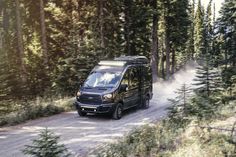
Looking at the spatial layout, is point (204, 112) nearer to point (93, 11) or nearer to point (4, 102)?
point (4, 102)

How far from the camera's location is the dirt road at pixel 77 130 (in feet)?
42.2

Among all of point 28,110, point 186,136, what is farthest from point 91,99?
point 186,136

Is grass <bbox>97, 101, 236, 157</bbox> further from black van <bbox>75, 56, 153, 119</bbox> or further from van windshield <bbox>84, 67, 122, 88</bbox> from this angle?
van windshield <bbox>84, 67, 122, 88</bbox>

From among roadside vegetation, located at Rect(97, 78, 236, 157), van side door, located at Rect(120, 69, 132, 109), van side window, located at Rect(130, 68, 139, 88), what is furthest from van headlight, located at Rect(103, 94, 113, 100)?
roadside vegetation, located at Rect(97, 78, 236, 157)

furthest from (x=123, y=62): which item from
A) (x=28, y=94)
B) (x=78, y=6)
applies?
(x=78, y=6)

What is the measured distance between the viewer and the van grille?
57.4ft

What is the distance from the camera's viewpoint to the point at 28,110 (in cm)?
1761

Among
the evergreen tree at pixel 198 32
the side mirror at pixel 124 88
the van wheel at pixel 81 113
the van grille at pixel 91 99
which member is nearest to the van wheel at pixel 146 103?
the side mirror at pixel 124 88

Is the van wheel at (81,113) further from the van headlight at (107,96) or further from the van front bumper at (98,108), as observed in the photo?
the van headlight at (107,96)

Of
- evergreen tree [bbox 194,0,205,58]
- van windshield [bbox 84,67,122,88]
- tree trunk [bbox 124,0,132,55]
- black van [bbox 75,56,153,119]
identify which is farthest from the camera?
evergreen tree [bbox 194,0,205,58]

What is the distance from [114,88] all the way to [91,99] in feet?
3.67

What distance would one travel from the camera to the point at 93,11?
37344 millimetres

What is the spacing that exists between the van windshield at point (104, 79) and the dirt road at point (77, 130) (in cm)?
143

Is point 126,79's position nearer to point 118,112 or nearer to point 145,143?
point 118,112
